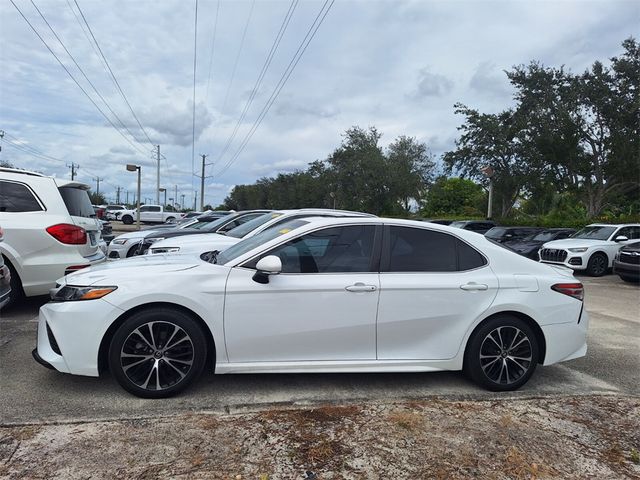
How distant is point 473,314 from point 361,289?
0.99 meters

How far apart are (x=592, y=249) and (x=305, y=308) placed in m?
12.1

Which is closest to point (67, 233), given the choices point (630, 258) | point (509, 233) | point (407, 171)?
point (630, 258)

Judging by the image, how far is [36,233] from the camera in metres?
5.96

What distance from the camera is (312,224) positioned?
4.09 m

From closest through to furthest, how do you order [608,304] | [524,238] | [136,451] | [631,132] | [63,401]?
[136,451] < [63,401] < [608,304] < [524,238] < [631,132]

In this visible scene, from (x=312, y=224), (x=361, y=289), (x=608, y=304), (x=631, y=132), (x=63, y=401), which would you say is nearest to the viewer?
(x=63, y=401)

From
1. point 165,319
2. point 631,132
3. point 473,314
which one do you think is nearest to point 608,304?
point 473,314

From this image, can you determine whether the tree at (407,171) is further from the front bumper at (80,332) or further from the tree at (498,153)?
the front bumper at (80,332)

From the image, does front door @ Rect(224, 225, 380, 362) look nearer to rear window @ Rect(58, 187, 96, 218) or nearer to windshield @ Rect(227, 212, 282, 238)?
rear window @ Rect(58, 187, 96, 218)

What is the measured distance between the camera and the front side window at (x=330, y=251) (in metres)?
3.90

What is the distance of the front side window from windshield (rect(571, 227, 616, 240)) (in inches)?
492

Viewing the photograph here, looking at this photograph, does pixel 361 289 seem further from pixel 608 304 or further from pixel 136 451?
pixel 608 304

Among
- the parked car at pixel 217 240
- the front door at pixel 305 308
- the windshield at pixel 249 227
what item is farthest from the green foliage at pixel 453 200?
the front door at pixel 305 308

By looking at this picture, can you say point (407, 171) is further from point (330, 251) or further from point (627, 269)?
point (330, 251)
